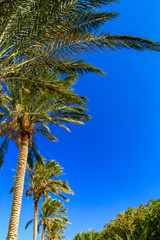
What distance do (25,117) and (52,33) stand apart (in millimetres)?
5925

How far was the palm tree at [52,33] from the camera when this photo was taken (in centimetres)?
630

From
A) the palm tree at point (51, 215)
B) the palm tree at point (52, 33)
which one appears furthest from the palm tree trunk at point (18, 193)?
the palm tree at point (51, 215)

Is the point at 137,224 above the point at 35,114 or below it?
below

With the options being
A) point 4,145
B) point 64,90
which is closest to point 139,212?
point 4,145

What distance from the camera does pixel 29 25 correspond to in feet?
22.0

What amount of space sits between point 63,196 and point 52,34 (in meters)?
19.7

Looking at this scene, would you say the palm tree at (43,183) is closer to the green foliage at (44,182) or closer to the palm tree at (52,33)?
the green foliage at (44,182)

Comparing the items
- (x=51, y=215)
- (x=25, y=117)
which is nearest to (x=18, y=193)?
(x=25, y=117)

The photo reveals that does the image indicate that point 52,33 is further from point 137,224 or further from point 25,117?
point 137,224

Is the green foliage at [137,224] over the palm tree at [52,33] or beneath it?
beneath

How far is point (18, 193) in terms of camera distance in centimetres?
1065

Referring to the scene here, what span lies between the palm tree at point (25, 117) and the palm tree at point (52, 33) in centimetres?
180

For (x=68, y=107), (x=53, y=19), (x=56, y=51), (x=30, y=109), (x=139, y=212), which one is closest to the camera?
(x=53, y=19)

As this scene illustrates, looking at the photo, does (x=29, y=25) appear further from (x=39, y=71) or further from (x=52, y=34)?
(x=39, y=71)
